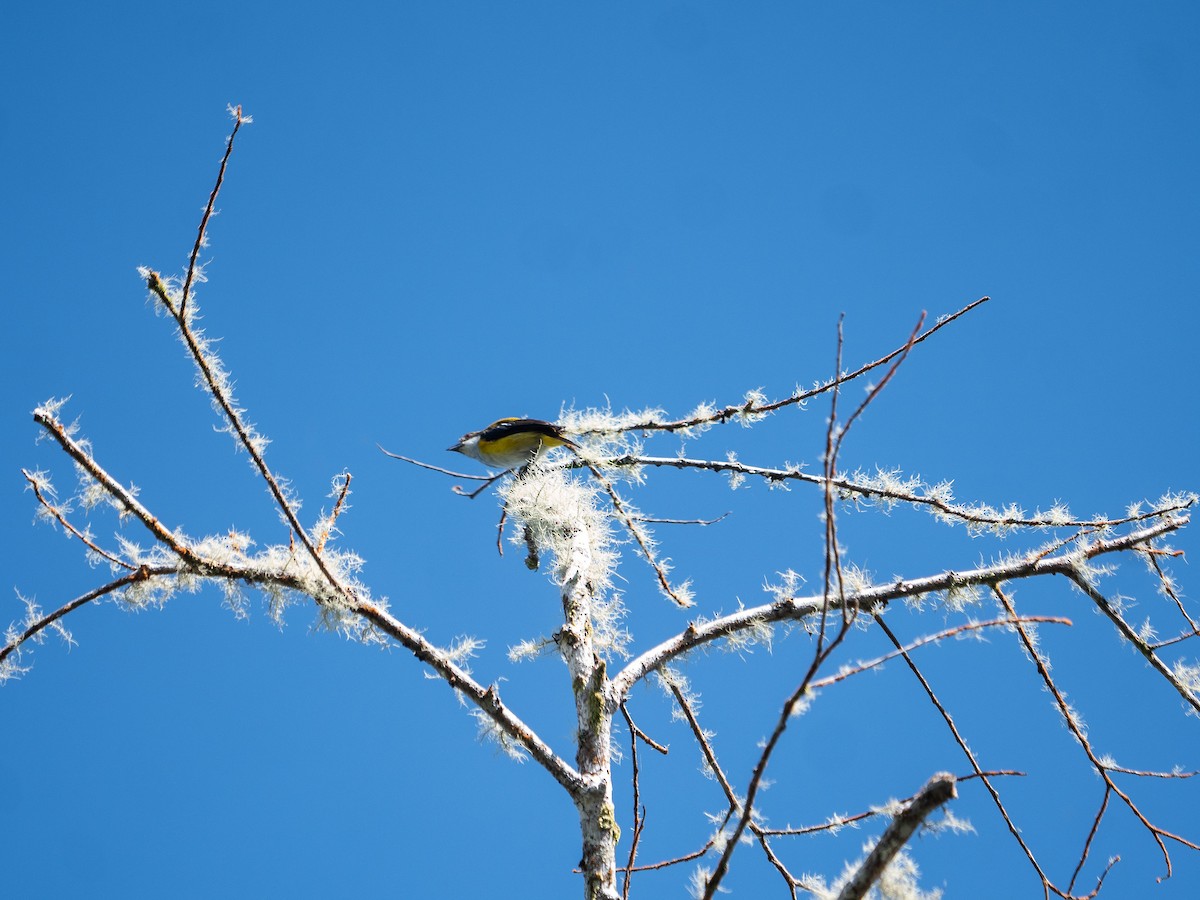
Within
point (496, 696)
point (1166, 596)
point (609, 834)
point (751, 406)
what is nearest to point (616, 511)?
point (751, 406)

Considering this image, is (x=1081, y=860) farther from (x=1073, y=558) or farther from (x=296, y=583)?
(x=296, y=583)

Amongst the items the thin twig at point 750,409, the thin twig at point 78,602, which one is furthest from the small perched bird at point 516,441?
the thin twig at point 78,602

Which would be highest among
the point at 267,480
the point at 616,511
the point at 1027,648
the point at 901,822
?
the point at 616,511

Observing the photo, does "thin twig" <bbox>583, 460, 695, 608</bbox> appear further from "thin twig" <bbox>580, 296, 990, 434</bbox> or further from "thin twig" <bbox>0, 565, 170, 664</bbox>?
"thin twig" <bbox>0, 565, 170, 664</bbox>

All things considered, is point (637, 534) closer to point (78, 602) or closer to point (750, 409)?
point (750, 409)

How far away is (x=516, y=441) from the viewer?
3004mm

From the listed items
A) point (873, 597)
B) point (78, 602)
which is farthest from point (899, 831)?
point (78, 602)

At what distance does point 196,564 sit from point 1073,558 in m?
2.07

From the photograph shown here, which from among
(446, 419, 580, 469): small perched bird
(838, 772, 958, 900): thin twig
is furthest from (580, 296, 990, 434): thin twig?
(838, 772, 958, 900): thin twig

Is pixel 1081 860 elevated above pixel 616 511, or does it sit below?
below

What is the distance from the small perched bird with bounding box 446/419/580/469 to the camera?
9.75 ft

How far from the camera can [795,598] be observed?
239 cm

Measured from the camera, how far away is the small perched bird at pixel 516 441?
2971mm

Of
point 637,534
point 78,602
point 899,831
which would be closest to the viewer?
point 899,831
